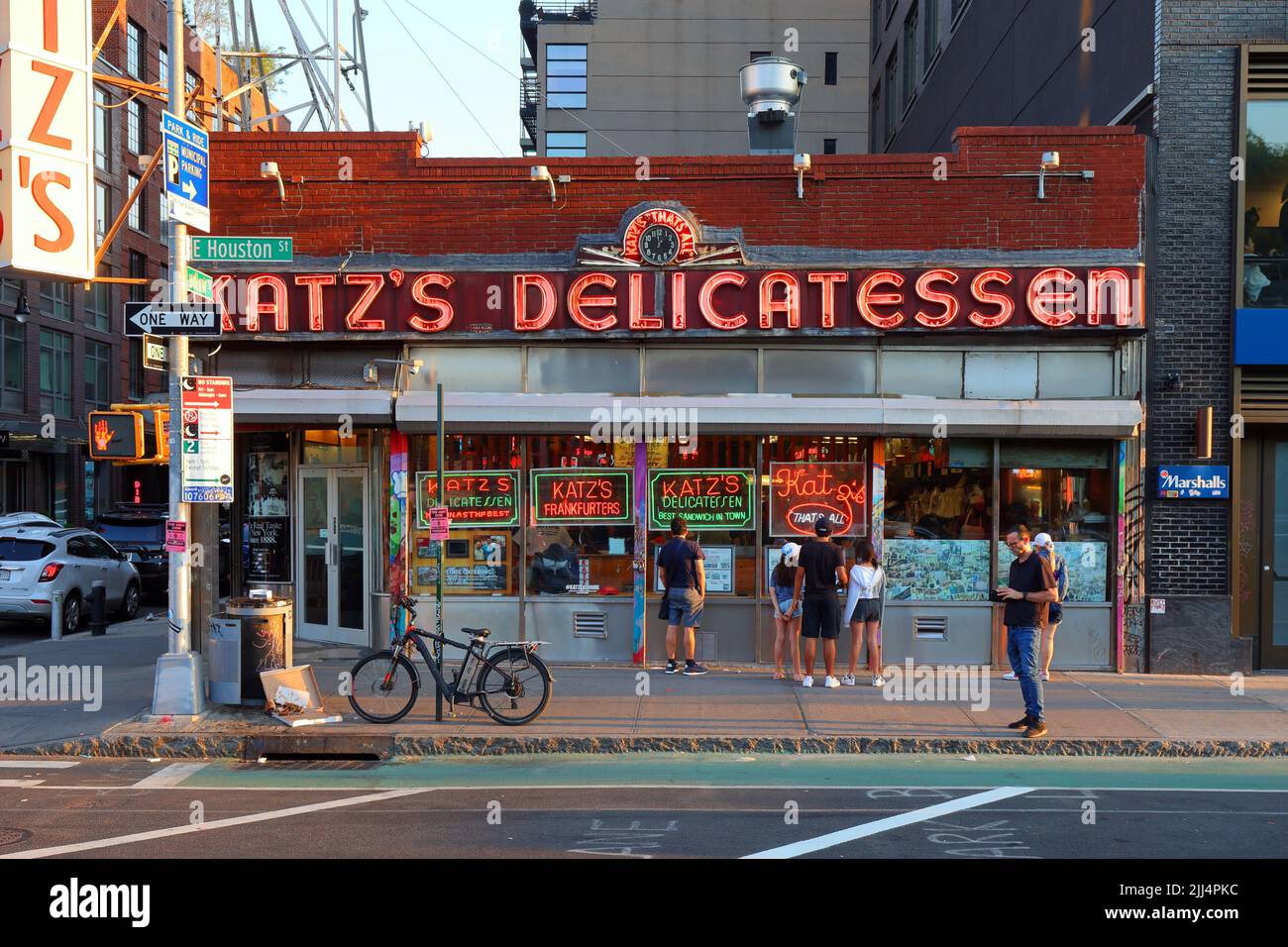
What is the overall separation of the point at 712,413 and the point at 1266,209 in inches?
281

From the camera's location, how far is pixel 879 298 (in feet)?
43.7

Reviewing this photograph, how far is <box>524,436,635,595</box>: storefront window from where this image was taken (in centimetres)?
1387

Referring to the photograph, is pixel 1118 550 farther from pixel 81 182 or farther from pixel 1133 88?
pixel 81 182

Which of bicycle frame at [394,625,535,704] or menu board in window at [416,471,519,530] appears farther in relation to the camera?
menu board in window at [416,471,519,530]

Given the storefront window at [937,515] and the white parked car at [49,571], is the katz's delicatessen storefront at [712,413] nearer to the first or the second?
the storefront window at [937,515]

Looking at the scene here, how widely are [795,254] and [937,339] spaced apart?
6.64 ft

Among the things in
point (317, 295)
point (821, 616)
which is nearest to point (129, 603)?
point (317, 295)

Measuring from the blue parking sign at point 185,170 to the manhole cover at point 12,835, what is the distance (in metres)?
5.68

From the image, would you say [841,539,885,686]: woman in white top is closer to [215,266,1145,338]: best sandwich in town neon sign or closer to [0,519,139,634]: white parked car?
[215,266,1145,338]: best sandwich in town neon sign

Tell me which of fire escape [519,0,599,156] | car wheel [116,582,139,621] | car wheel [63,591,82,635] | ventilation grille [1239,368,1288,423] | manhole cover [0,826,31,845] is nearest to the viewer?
manhole cover [0,826,31,845]

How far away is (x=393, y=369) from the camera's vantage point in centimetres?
1384

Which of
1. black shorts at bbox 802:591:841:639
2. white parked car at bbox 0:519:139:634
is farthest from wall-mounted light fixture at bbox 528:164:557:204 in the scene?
white parked car at bbox 0:519:139:634

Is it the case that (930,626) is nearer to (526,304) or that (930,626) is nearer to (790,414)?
(790,414)

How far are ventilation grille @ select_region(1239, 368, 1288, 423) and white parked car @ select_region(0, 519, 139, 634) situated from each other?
54.8ft
